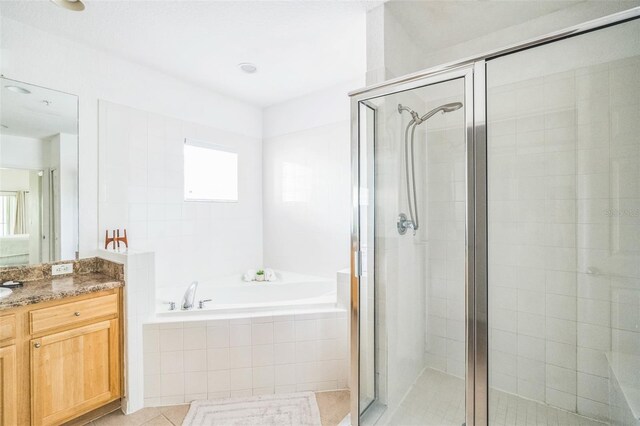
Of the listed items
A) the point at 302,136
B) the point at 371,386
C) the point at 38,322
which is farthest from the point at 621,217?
the point at 38,322

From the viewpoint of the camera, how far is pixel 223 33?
84.7 inches

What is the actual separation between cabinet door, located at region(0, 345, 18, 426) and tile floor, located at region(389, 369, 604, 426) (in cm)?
198

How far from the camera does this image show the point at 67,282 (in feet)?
6.34

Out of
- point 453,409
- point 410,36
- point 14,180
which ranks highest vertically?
point 410,36

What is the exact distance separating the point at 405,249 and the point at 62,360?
6.87ft

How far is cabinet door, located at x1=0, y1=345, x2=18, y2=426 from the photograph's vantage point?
1.50m

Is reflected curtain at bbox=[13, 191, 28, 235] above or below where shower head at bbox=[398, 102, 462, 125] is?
below

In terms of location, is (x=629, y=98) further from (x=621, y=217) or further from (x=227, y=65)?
(x=227, y=65)

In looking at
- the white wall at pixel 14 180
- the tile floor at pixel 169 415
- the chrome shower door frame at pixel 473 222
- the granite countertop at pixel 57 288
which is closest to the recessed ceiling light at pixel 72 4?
the white wall at pixel 14 180

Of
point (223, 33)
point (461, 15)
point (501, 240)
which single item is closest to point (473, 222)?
point (501, 240)

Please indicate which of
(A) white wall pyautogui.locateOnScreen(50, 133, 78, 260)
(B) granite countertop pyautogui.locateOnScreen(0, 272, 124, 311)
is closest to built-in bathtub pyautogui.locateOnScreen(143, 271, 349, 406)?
(B) granite countertop pyautogui.locateOnScreen(0, 272, 124, 311)

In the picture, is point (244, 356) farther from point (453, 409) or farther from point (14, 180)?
point (14, 180)

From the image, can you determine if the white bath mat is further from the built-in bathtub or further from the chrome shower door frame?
the chrome shower door frame

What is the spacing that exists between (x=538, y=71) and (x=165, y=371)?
9.53ft
